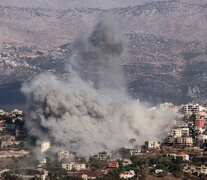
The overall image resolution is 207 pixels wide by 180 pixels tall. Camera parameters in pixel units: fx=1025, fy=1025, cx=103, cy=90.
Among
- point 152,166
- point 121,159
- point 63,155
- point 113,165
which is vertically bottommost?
point 152,166

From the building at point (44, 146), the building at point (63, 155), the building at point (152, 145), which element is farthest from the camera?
the building at point (152, 145)

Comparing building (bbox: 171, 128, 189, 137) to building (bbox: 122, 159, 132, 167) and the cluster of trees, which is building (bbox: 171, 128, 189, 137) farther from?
building (bbox: 122, 159, 132, 167)

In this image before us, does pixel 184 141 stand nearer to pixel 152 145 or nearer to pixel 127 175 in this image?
pixel 152 145

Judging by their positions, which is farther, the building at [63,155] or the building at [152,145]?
the building at [152,145]

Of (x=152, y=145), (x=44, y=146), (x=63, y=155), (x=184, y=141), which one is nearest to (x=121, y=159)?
(x=152, y=145)

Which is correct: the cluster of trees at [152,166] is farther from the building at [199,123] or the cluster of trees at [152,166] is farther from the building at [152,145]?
the building at [199,123]

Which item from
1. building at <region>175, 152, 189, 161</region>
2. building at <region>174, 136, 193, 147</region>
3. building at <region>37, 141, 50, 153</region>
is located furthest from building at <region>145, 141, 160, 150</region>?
building at <region>37, 141, 50, 153</region>

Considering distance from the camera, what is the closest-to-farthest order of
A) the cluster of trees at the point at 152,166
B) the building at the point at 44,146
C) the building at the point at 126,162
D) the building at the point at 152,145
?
1. the cluster of trees at the point at 152,166
2. the building at the point at 126,162
3. the building at the point at 44,146
4. the building at the point at 152,145

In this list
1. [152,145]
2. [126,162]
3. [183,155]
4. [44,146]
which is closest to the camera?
[126,162]

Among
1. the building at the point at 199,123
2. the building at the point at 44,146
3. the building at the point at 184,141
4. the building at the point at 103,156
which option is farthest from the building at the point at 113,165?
the building at the point at 199,123
